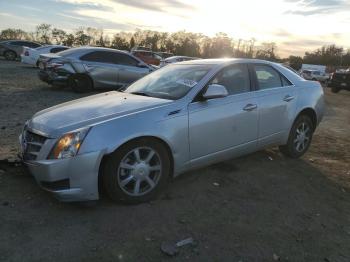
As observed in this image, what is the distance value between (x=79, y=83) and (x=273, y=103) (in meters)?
8.49

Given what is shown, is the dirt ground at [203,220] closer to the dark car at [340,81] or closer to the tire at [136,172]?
the tire at [136,172]

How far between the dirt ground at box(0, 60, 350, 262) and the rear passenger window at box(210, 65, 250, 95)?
3.75 ft

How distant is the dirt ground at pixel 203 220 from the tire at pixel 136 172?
14 cm

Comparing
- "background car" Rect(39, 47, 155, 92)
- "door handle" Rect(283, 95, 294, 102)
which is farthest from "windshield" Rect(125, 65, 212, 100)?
"background car" Rect(39, 47, 155, 92)

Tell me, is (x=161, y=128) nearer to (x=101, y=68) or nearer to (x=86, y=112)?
(x=86, y=112)

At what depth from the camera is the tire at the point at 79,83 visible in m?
12.7

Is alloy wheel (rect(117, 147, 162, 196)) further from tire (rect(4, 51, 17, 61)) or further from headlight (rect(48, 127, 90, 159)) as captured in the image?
tire (rect(4, 51, 17, 61))

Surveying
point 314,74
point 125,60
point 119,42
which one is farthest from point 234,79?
point 119,42

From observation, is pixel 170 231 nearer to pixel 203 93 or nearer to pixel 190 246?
pixel 190 246

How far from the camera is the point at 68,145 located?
3811 mm

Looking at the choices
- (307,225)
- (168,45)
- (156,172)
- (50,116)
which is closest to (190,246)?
(156,172)

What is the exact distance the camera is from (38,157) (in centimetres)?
393

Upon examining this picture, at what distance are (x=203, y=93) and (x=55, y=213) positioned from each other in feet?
7.04

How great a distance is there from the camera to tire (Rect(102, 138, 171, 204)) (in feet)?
13.1
